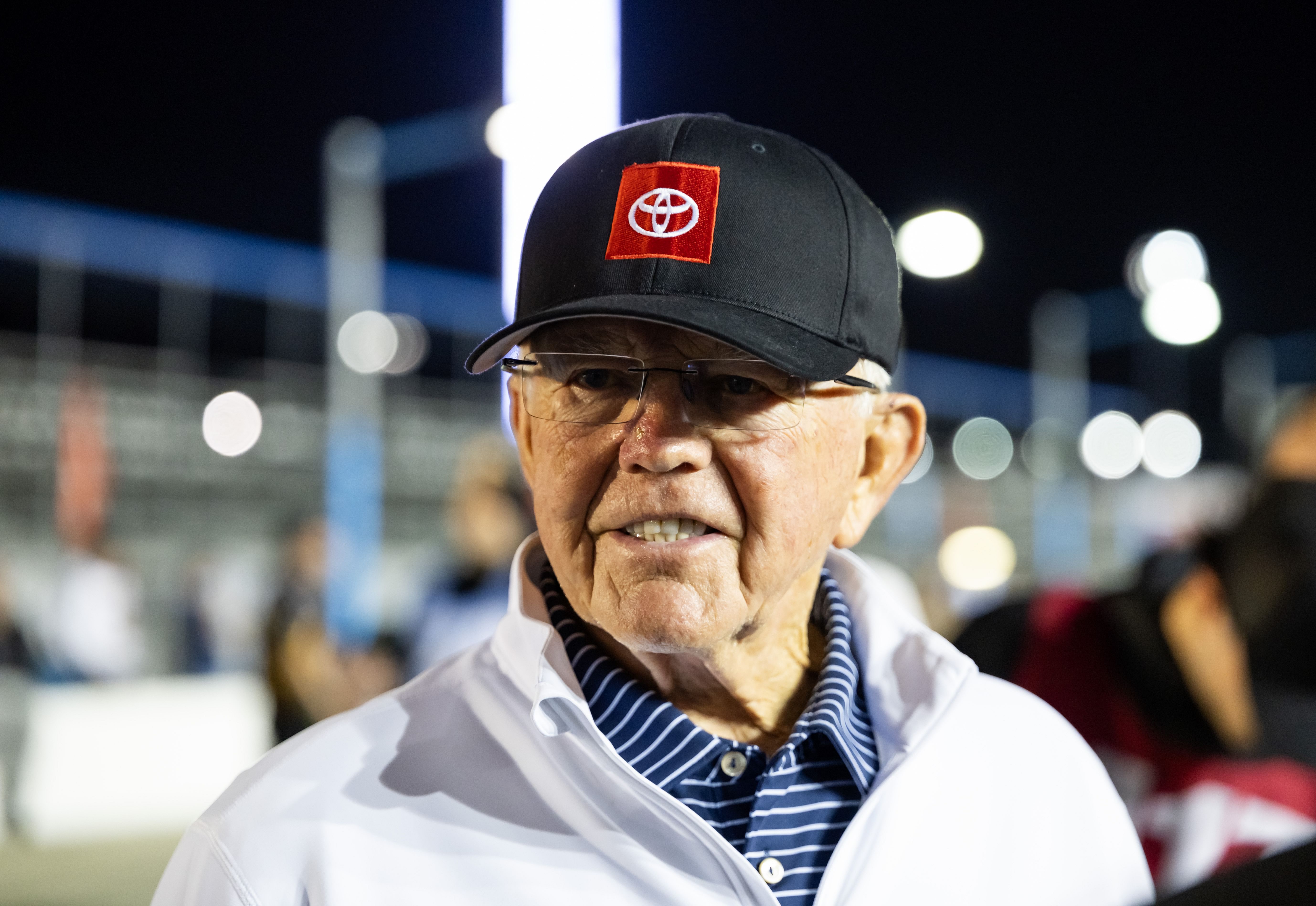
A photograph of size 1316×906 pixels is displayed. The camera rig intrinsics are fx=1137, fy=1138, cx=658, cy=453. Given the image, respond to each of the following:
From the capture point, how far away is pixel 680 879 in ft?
4.90

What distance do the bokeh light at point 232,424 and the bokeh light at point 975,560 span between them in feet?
41.1

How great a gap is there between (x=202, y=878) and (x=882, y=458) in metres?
1.19

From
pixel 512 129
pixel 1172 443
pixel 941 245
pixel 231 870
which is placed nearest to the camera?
pixel 231 870

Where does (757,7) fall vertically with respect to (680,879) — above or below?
above

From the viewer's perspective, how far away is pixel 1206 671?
274 cm

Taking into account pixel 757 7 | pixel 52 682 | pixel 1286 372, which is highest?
pixel 757 7

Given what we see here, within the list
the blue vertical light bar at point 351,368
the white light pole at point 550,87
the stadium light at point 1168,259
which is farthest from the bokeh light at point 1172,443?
the white light pole at point 550,87

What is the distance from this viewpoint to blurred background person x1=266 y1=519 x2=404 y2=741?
6.04 m

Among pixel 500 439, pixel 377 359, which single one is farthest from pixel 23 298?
pixel 500 439

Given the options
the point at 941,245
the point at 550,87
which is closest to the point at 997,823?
the point at 550,87

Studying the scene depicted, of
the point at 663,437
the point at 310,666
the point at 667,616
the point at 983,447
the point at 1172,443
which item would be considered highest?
the point at 663,437

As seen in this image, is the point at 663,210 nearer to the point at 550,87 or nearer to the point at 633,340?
the point at 633,340

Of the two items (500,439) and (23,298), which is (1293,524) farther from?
(23,298)

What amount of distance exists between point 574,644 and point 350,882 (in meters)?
0.49
